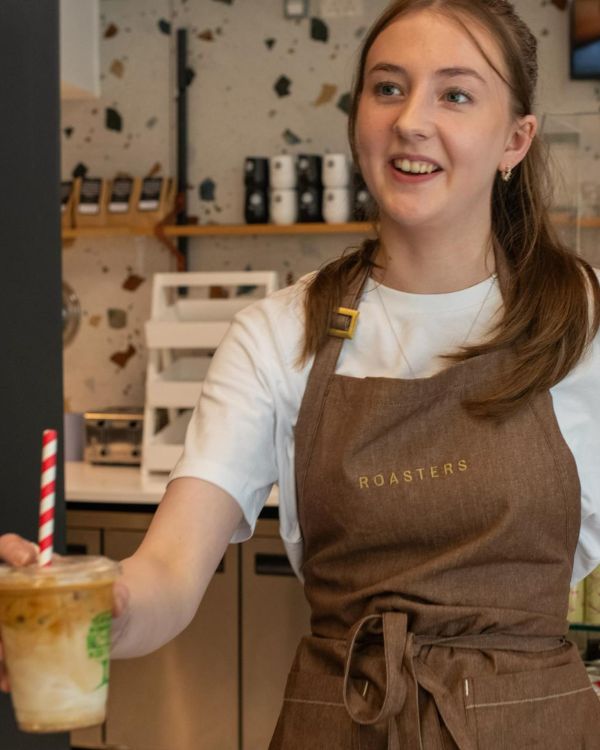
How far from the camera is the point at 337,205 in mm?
3877

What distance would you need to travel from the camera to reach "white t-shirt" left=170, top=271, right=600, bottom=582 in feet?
4.72

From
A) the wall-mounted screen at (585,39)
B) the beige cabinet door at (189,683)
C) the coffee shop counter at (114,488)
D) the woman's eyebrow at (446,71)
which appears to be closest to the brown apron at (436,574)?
the woman's eyebrow at (446,71)

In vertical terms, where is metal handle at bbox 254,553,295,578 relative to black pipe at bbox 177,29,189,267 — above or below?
below

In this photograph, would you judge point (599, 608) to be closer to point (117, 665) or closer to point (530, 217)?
point (530, 217)

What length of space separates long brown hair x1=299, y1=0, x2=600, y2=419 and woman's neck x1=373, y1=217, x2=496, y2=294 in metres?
0.04

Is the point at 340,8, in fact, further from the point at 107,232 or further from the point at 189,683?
the point at 189,683

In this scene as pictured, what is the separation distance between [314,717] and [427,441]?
1.19ft

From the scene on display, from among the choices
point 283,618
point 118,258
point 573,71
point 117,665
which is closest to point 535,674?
point 283,618

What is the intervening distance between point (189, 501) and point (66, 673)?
0.45 meters

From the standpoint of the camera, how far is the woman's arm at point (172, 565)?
1.14 meters

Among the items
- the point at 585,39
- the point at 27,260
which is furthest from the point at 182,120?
the point at 27,260

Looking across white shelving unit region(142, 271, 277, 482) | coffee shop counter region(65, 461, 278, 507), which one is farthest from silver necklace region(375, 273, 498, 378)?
white shelving unit region(142, 271, 277, 482)

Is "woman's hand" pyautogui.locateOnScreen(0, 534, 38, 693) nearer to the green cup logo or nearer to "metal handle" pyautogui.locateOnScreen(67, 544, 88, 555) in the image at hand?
the green cup logo

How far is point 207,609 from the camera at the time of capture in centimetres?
334
